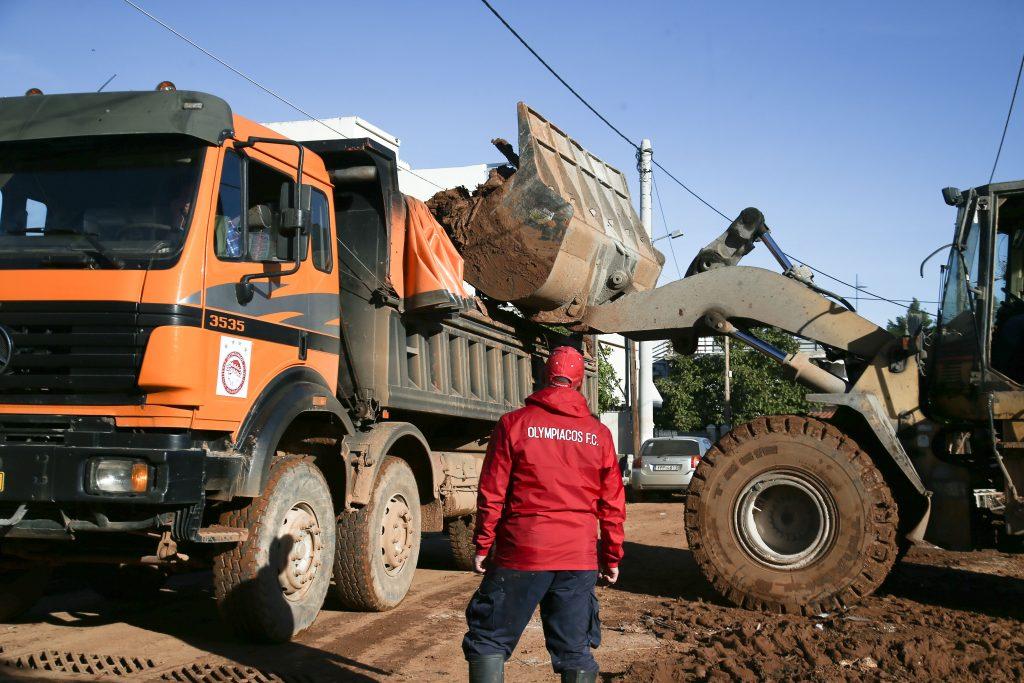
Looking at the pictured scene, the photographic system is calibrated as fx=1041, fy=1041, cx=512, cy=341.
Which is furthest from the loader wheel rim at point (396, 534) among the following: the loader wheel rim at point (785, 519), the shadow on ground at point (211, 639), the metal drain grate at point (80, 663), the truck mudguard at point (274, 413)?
the loader wheel rim at point (785, 519)

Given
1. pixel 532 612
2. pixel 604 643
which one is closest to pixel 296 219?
pixel 532 612

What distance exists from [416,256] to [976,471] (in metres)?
4.64

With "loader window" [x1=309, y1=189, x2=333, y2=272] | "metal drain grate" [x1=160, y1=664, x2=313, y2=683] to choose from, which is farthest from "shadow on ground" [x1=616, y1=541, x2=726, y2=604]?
"loader window" [x1=309, y1=189, x2=333, y2=272]

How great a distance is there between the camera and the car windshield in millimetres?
22828

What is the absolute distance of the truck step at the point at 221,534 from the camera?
227 inches

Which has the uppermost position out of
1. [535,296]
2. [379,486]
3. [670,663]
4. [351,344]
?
[535,296]

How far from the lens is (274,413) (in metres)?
6.41

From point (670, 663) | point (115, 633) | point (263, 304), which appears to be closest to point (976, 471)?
point (670, 663)

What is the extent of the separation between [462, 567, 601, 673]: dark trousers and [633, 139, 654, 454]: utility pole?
19516mm

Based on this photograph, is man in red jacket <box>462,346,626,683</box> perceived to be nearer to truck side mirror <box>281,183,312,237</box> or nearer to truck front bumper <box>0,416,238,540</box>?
truck front bumper <box>0,416,238,540</box>

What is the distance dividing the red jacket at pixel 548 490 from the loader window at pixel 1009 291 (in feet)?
14.9

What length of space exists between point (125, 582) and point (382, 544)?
76.5 inches

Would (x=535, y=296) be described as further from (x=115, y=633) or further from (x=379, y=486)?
(x=115, y=633)

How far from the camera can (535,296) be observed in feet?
30.2
